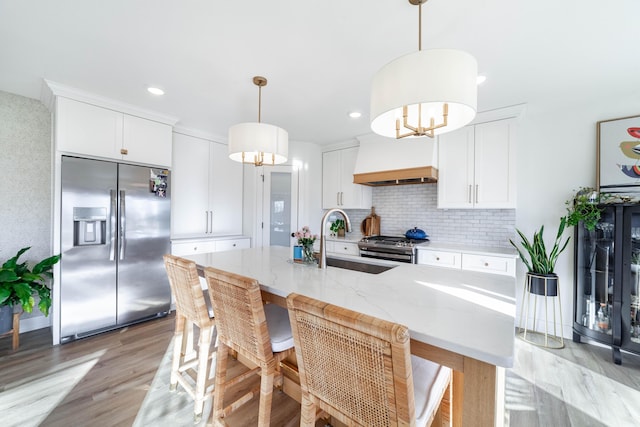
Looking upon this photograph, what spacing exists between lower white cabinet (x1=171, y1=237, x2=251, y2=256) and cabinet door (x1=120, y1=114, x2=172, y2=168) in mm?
1016

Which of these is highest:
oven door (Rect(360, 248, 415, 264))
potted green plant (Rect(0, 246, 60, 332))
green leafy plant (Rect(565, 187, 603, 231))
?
green leafy plant (Rect(565, 187, 603, 231))

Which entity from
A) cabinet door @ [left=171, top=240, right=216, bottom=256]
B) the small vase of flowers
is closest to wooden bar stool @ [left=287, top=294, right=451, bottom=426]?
the small vase of flowers

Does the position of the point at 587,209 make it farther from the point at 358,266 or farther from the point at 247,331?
the point at 247,331

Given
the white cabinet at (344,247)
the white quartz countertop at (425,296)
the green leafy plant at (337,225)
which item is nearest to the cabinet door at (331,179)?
the green leafy plant at (337,225)

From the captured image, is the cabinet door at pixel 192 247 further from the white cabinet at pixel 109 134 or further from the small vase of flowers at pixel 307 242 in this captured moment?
the small vase of flowers at pixel 307 242

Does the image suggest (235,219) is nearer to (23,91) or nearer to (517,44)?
(23,91)

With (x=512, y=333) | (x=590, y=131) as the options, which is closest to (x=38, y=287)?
(x=512, y=333)

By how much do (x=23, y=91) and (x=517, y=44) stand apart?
447 centimetres

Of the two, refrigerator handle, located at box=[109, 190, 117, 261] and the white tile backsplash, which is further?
the white tile backsplash

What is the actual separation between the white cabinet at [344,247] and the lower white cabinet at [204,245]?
136 cm

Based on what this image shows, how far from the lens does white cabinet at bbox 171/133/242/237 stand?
362cm

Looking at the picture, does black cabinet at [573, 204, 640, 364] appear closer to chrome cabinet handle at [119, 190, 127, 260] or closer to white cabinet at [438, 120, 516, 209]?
white cabinet at [438, 120, 516, 209]

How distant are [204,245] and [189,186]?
2.90 ft

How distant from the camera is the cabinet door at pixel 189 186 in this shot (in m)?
3.59
